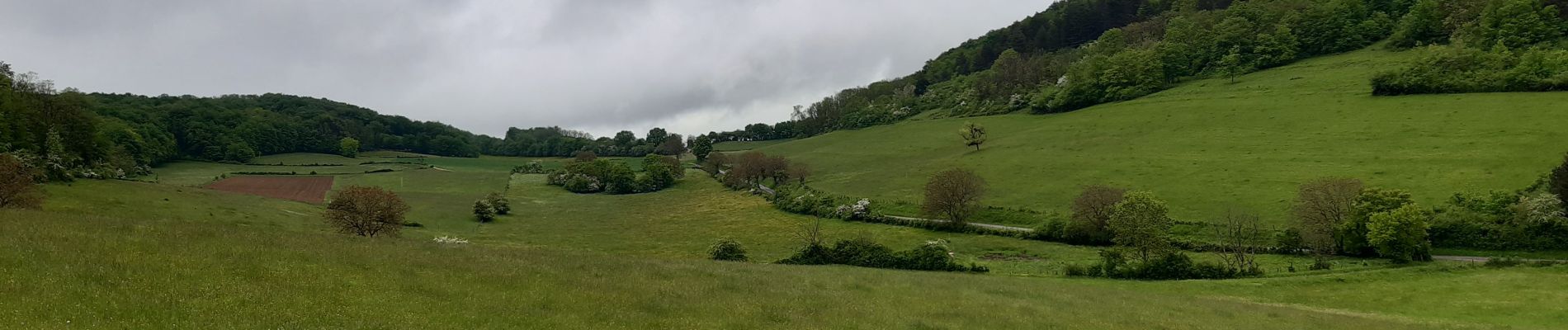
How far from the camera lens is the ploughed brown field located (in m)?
97.2

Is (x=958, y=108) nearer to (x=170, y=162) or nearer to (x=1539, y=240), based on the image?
(x=1539, y=240)

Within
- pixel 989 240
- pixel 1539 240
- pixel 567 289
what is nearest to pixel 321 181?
pixel 989 240

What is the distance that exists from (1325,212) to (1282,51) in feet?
340

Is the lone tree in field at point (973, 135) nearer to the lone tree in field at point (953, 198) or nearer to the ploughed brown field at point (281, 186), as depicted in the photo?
the lone tree in field at point (953, 198)

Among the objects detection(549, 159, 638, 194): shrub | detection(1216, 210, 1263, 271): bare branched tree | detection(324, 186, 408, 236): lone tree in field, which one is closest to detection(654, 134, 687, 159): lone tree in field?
detection(549, 159, 638, 194): shrub

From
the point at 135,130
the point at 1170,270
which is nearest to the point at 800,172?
the point at 1170,270

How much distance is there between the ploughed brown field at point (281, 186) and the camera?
319ft

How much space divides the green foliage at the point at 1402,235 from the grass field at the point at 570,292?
2.21 m

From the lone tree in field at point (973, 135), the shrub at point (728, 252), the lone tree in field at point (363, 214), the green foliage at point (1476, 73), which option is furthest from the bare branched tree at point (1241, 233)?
the lone tree in field at point (363, 214)

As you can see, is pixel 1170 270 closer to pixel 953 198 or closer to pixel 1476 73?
pixel 953 198

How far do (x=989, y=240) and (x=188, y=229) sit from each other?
200 ft

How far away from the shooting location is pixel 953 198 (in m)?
74.4

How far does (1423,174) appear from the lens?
6231cm

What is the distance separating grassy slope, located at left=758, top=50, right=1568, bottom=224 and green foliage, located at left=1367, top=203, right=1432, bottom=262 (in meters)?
15.1
